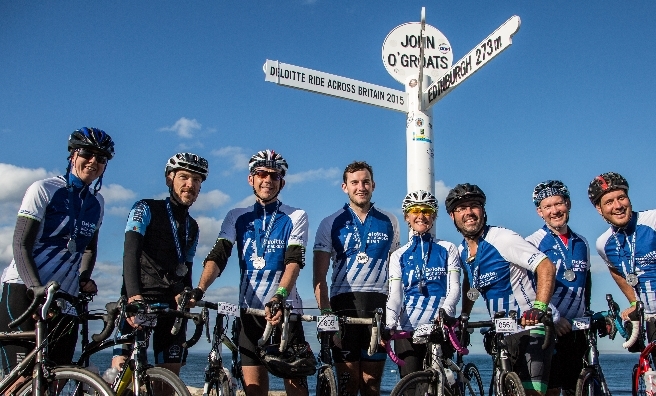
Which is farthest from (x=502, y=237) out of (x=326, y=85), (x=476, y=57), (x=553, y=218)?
(x=326, y=85)

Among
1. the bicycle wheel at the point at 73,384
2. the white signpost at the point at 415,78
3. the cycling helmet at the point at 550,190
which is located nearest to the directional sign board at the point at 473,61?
the white signpost at the point at 415,78

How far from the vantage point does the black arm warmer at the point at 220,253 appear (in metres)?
5.19

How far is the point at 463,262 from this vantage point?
18.2 feet

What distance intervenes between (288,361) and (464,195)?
217cm

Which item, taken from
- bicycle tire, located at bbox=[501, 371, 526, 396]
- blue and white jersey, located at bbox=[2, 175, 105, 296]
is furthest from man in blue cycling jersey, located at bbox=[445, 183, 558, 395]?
blue and white jersey, located at bbox=[2, 175, 105, 296]

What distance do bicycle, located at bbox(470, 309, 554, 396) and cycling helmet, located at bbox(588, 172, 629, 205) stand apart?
5.41 ft

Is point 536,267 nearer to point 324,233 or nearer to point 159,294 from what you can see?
point 324,233

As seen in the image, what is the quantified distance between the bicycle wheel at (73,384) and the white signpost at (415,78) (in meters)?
4.50

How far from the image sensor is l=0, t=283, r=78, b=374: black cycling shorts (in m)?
4.44

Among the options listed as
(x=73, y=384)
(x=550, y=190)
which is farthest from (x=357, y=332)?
(x=73, y=384)

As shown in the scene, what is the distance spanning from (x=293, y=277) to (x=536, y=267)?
2.05 metres

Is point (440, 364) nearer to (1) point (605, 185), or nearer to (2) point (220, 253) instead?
(2) point (220, 253)

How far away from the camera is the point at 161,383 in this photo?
3.96 meters

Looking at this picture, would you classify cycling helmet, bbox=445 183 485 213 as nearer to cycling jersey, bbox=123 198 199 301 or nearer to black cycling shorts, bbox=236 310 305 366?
black cycling shorts, bbox=236 310 305 366
